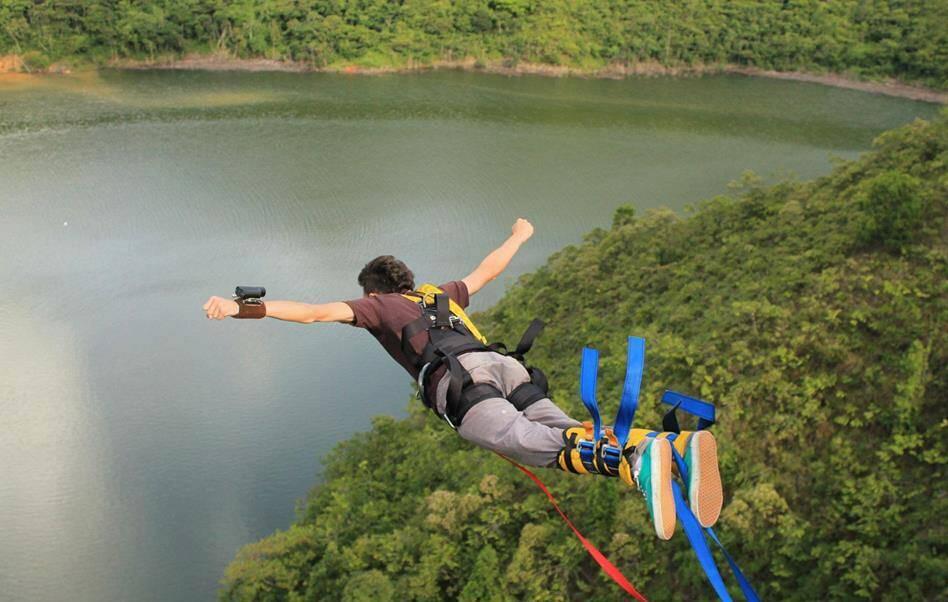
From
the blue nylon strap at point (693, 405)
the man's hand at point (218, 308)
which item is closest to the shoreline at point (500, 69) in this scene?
the man's hand at point (218, 308)

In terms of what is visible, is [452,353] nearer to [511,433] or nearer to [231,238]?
[511,433]

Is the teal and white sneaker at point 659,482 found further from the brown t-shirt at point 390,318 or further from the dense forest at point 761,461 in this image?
the dense forest at point 761,461

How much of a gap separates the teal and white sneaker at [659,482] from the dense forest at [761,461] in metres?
5.42

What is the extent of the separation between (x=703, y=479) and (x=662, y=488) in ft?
0.50

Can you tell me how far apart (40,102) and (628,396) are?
33.1 m

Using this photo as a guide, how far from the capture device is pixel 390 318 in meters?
3.33

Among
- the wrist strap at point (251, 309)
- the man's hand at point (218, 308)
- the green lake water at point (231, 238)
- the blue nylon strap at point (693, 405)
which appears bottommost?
the green lake water at point (231, 238)

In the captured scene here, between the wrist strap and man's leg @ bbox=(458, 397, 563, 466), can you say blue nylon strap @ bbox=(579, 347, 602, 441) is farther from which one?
the wrist strap

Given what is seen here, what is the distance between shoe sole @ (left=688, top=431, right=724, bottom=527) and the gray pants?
0.43m

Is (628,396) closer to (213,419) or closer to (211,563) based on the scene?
(211,563)

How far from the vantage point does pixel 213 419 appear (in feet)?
48.4

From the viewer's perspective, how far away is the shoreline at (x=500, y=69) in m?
37.6

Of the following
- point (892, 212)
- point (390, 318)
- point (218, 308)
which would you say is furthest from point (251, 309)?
point (892, 212)

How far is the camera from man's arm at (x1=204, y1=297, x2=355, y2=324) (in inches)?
109
